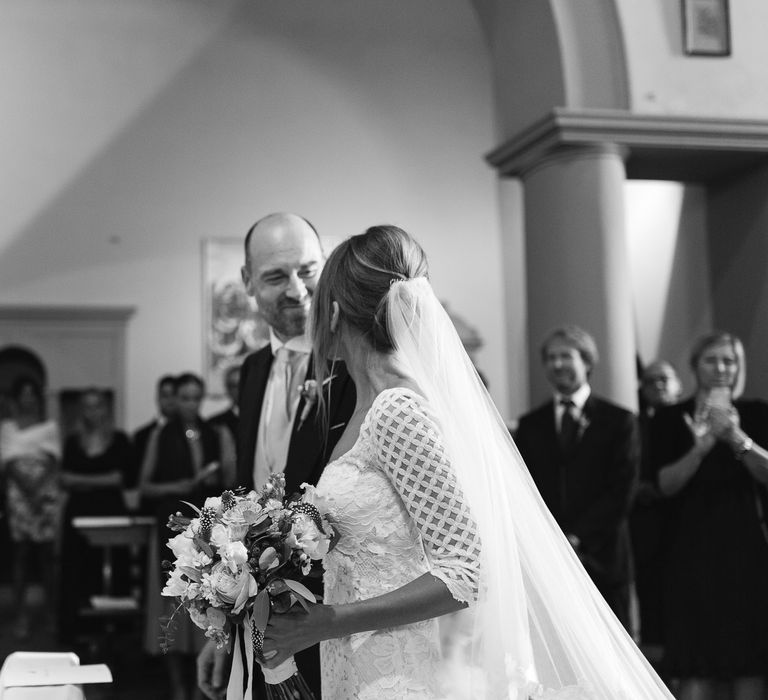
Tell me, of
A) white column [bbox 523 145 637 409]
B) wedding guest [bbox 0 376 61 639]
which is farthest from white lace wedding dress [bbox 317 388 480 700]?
wedding guest [bbox 0 376 61 639]

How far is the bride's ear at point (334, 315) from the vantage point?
86.5 inches

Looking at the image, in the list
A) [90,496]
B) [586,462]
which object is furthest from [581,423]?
[90,496]

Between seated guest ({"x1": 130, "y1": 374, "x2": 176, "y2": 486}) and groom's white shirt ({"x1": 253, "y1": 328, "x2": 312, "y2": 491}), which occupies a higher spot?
seated guest ({"x1": 130, "y1": 374, "x2": 176, "y2": 486})

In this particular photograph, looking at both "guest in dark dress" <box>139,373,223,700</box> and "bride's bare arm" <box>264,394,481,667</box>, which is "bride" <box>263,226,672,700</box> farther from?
"guest in dark dress" <box>139,373,223,700</box>

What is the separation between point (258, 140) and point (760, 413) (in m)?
8.55

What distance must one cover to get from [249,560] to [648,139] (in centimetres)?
444

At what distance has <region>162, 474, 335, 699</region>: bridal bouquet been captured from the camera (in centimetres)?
200

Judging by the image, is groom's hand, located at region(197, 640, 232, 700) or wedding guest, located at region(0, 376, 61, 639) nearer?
groom's hand, located at region(197, 640, 232, 700)

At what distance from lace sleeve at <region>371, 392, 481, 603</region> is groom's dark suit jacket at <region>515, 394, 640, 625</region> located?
2816 millimetres

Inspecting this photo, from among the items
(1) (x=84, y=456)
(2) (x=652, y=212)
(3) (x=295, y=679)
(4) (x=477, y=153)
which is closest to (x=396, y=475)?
(3) (x=295, y=679)

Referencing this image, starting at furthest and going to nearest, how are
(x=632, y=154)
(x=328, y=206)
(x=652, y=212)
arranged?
(x=328, y=206)
(x=652, y=212)
(x=632, y=154)

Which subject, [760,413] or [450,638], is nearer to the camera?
[450,638]

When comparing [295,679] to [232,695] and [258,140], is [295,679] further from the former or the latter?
[258,140]

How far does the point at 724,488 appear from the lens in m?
4.73
